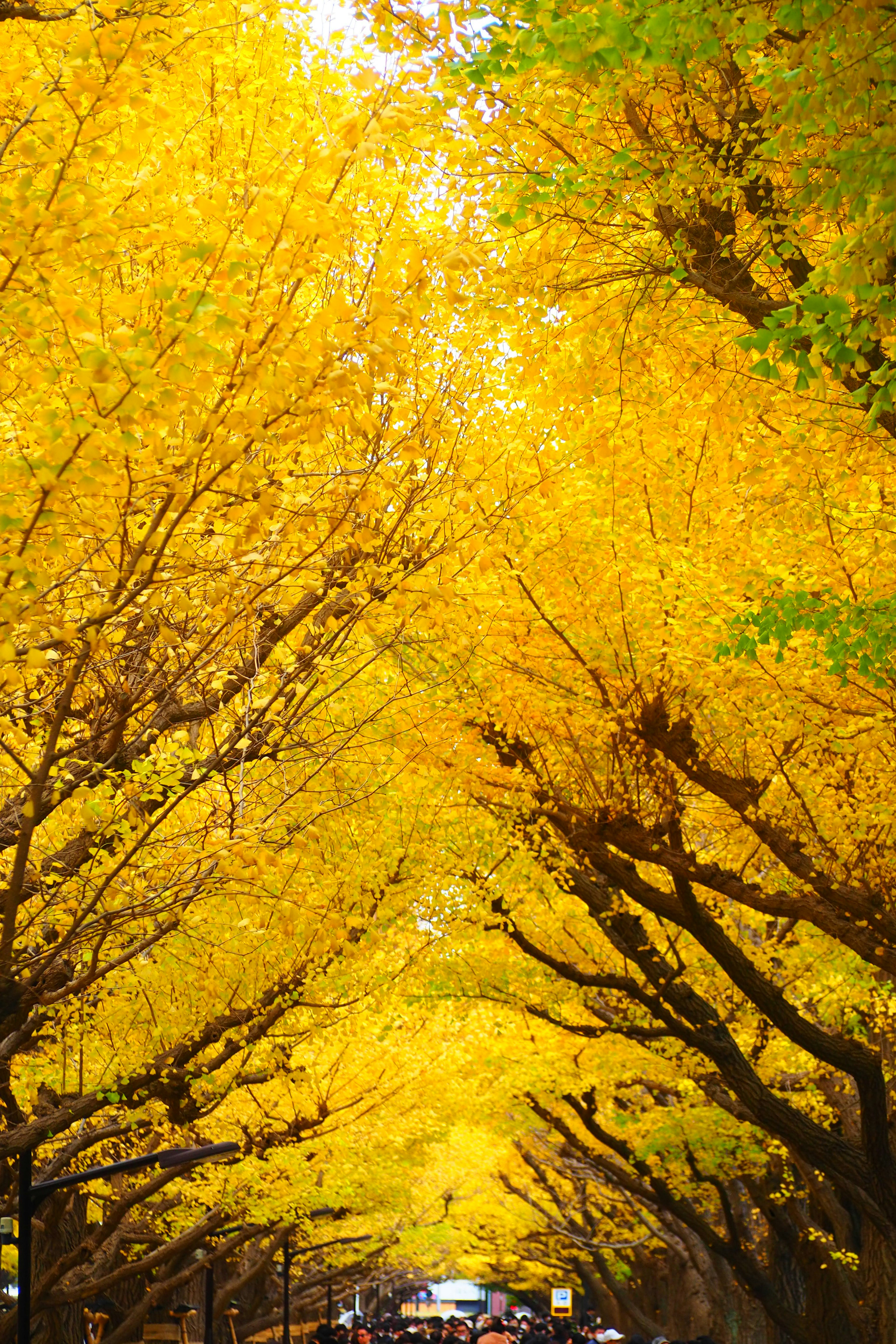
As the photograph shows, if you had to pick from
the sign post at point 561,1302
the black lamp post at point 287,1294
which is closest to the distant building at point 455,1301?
the sign post at point 561,1302

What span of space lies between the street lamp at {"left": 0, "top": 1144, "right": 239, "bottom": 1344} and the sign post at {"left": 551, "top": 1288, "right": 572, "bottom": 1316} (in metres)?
30.1

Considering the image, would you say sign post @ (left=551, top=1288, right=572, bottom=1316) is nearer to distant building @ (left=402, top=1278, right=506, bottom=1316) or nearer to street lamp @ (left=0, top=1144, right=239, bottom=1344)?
street lamp @ (left=0, top=1144, right=239, bottom=1344)

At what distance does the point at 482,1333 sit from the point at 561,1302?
607cm

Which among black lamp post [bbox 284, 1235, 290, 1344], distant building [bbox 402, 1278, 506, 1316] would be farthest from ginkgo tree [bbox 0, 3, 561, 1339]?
distant building [bbox 402, 1278, 506, 1316]

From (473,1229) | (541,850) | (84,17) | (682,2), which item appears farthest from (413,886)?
(473,1229)

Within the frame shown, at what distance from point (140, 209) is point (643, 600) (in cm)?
539

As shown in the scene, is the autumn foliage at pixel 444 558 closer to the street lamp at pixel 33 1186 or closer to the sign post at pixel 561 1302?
the street lamp at pixel 33 1186

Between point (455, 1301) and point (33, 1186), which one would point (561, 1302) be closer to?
point (33, 1186)

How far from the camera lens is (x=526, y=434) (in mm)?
12438

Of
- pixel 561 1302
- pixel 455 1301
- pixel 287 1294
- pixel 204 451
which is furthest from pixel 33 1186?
pixel 455 1301

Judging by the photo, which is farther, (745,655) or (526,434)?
(526,434)

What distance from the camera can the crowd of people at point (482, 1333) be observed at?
3062 cm

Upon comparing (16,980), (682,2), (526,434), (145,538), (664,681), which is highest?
(526,434)

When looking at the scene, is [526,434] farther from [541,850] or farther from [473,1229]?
[473,1229]
